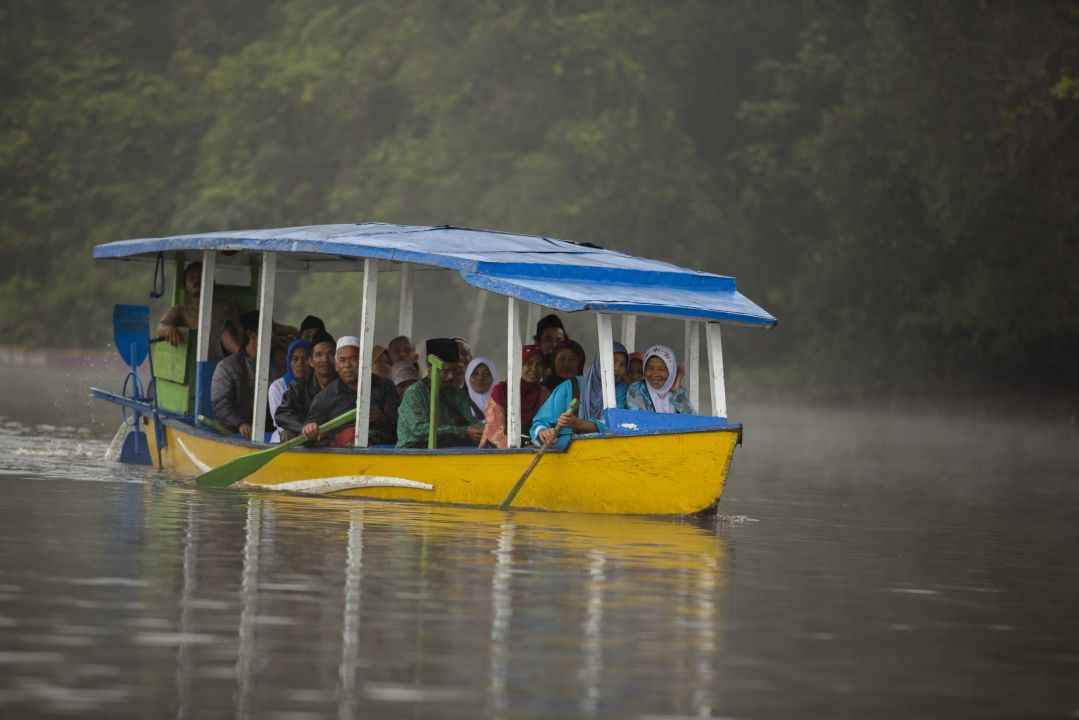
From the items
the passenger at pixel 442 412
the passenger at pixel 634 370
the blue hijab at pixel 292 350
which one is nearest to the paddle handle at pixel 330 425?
the passenger at pixel 442 412

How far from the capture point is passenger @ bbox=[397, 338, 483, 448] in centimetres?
1484

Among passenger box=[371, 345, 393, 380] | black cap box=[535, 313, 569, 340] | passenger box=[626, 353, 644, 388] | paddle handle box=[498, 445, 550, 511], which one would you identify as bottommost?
paddle handle box=[498, 445, 550, 511]

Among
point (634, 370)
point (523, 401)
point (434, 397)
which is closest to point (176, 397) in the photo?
point (434, 397)

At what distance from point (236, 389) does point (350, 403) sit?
1541 millimetres

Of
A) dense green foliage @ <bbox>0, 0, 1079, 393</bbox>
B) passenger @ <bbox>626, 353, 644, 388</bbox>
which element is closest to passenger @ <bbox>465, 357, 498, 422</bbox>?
passenger @ <bbox>626, 353, 644, 388</bbox>

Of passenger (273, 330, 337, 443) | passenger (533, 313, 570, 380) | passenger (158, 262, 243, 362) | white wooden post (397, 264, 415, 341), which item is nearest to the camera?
passenger (533, 313, 570, 380)

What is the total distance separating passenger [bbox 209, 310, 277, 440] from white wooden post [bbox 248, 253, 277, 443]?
28 centimetres

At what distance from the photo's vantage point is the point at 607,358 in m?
13.6

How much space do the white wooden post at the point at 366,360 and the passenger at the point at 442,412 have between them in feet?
0.86

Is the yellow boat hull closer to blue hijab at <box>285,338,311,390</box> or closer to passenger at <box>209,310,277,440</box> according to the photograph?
blue hijab at <box>285,338,311,390</box>

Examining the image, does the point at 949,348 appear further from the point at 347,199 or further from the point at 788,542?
the point at 788,542

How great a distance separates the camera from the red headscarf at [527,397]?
14.4 m

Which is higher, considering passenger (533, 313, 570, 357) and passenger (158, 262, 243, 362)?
passenger (158, 262, 243, 362)

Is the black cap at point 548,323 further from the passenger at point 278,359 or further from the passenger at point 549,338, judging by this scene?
the passenger at point 278,359
